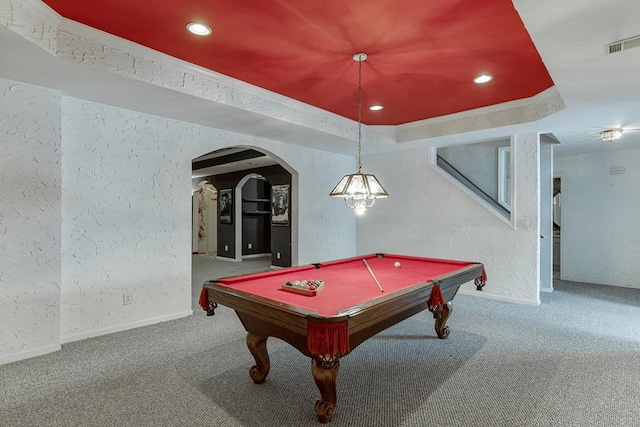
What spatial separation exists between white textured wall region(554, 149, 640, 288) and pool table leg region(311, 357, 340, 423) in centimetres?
605

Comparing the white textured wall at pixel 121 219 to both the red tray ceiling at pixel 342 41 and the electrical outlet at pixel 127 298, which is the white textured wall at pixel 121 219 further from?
the red tray ceiling at pixel 342 41

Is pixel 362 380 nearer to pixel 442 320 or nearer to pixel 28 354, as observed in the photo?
pixel 442 320

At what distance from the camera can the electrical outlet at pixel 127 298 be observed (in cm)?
345

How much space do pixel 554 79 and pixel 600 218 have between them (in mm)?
4431

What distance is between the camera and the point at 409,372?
255 centimetres

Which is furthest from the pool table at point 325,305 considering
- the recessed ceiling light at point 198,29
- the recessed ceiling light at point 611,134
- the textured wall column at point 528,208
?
the recessed ceiling light at point 611,134

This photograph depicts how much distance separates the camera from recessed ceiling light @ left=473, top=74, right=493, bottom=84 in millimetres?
3244

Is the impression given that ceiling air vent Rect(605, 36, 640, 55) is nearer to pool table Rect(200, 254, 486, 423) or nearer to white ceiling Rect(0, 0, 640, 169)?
white ceiling Rect(0, 0, 640, 169)

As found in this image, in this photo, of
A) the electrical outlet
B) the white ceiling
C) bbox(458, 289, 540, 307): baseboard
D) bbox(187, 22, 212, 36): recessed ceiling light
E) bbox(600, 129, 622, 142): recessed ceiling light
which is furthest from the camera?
bbox(458, 289, 540, 307): baseboard

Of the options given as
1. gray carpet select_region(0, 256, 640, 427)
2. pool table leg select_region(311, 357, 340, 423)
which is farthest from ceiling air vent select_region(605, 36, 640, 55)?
pool table leg select_region(311, 357, 340, 423)

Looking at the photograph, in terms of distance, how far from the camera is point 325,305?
1906 millimetres

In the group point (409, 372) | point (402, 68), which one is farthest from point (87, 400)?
point (402, 68)

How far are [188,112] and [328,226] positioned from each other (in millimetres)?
3066

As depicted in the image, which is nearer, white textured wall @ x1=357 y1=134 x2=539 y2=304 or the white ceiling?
the white ceiling
